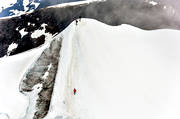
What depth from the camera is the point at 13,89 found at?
1522cm

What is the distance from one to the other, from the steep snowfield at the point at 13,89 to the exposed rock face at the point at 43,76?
964mm

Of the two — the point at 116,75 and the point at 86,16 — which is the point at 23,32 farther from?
the point at 116,75

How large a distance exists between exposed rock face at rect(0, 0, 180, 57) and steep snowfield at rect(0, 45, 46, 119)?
16.2 metres

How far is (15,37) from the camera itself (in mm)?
35188

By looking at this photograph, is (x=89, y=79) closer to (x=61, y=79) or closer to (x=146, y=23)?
(x=61, y=79)

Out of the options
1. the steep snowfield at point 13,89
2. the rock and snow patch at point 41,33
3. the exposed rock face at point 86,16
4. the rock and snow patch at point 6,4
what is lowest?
the steep snowfield at point 13,89

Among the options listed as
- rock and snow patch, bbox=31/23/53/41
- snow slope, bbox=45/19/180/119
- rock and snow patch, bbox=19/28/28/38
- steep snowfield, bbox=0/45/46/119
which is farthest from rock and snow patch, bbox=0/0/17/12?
snow slope, bbox=45/19/180/119

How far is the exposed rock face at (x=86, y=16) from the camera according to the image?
29547 millimetres

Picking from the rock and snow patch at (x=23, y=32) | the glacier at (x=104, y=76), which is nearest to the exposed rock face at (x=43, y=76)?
the glacier at (x=104, y=76)

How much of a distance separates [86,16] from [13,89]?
2818cm

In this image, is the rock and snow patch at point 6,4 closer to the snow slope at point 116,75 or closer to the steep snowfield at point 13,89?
the steep snowfield at point 13,89

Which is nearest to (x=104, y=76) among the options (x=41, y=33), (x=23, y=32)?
(x=41, y=33)

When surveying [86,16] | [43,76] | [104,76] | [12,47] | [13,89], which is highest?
[86,16]

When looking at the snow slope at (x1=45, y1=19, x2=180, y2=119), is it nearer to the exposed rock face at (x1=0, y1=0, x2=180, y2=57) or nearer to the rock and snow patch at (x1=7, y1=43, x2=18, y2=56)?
the exposed rock face at (x1=0, y1=0, x2=180, y2=57)
